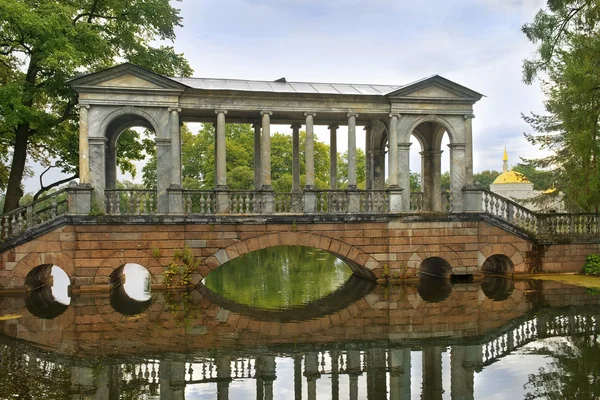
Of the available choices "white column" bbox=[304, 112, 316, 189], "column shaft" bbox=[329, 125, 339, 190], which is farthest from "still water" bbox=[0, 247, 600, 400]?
"column shaft" bbox=[329, 125, 339, 190]

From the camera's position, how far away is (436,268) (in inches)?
744

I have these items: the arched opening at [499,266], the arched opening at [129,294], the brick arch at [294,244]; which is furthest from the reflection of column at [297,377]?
the arched opening at [499,266]

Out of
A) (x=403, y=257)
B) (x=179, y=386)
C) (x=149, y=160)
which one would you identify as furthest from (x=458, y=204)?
(x=149, y=160)

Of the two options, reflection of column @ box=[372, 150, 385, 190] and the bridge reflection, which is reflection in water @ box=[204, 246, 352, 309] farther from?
reflection of column @ box=[372, 150, 385, 190]

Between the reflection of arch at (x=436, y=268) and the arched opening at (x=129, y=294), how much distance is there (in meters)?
10.1

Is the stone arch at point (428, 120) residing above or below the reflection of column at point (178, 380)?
above

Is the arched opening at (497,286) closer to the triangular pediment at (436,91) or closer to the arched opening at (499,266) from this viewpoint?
the arched opening at (499,266)

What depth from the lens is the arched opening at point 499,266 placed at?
18.1 m

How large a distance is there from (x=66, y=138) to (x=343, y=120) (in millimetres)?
10616

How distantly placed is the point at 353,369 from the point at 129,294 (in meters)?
10.2

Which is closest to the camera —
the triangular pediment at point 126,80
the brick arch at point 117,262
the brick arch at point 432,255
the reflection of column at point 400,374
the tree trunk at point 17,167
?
the reflection of column at point 400,374

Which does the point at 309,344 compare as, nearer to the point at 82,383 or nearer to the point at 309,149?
the point at 82,383

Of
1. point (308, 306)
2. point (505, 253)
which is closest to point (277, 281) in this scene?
point (308, 306)

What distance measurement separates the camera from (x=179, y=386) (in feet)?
25.8
